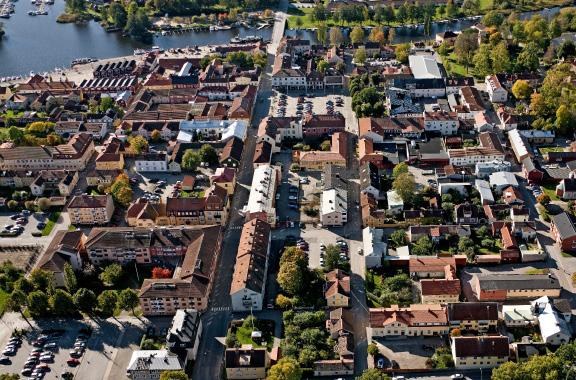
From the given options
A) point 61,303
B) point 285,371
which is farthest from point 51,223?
point 285,371

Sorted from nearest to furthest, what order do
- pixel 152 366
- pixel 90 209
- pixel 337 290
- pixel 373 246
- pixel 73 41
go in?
1. pixel 152 366
2. pixel 337 290
3. pixel 373 246
4. pixel 90 209
5. pixel 73 41

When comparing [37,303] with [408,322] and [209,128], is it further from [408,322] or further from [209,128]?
[209,128]

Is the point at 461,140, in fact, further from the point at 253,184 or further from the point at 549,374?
the point at 549,374

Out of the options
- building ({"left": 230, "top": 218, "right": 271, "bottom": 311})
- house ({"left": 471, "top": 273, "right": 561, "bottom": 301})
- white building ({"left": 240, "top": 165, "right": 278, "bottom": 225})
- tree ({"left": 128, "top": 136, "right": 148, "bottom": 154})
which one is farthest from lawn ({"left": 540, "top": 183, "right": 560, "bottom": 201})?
tree ({"left": 128, "top": 136, "right": 148, "bottom": 154})

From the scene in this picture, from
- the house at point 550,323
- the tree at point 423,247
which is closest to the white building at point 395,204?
the tree at point 423,247

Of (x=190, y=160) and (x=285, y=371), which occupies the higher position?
(x=190, y=160)

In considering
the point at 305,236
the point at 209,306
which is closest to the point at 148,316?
the point at 209,306

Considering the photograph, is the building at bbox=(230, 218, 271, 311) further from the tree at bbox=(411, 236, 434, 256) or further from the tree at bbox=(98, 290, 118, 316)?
the tree at bbox=(411, 236, 434, 256)
